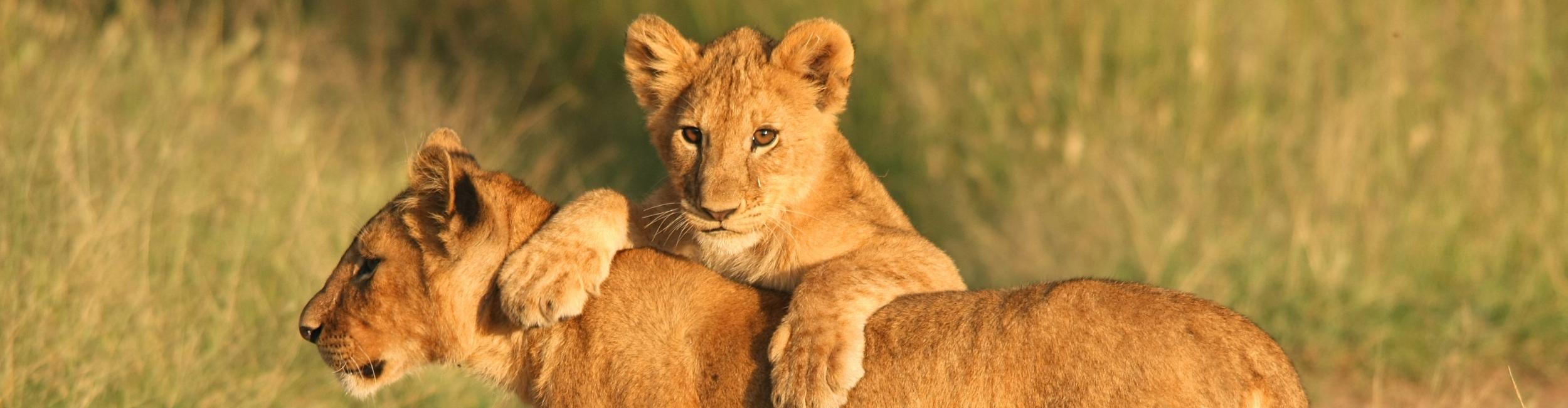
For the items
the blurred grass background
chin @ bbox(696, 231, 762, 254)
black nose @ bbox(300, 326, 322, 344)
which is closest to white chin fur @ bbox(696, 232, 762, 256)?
chin @ bbox(696, 231, 762, 254)

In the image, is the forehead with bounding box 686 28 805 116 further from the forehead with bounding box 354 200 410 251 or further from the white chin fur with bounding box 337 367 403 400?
the white chin fur with bounding box 337 367 403 400

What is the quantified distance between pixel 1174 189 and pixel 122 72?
4.89 meters

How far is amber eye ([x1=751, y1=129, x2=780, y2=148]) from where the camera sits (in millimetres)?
4352

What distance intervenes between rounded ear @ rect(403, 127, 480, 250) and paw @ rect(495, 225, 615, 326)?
0.54ft

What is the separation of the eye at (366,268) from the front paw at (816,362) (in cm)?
A: 98

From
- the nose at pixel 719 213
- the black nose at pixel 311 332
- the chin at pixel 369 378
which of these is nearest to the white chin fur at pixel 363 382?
the chin at pixel 369 378

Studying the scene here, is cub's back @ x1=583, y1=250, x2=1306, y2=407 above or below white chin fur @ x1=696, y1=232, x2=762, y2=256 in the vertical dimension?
above

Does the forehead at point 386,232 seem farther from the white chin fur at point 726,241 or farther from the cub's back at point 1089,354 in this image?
the cub's back at point 1089,354

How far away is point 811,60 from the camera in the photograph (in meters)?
4.64

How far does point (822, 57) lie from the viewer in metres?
4.66

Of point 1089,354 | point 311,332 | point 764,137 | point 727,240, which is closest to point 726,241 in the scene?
point 727,240

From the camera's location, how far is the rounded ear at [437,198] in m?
3.67

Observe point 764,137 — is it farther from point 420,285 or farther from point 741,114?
point 420,285

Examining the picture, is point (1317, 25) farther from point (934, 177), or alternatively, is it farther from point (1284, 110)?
point (934, 177)
